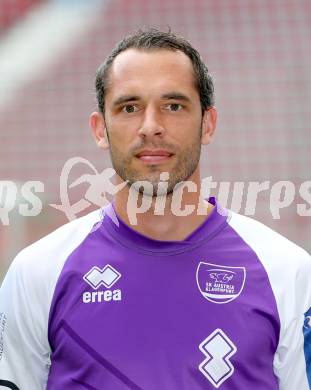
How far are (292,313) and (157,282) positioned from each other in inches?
14.5

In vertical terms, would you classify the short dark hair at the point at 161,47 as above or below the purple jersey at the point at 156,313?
above

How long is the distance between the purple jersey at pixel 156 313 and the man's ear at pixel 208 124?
24 centimetres

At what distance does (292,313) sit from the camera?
7.27 feet

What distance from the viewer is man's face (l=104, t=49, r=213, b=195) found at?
87.0 inches

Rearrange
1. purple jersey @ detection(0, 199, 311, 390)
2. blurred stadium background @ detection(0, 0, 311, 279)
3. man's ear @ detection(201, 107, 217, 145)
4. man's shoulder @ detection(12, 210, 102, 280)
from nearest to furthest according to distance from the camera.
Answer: purple jersey @ detection(0, 199, 311, 390)
man's shoulder @ detection(12, 210, 102, 280)
man's ear @ detection(201, 107, 217, 145)
blurred stadium background @ detection(0, 0, 311, 279)

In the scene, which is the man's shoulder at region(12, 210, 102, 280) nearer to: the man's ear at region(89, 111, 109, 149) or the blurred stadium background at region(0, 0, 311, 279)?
the man's ear at region(89, 111, 109, 149)

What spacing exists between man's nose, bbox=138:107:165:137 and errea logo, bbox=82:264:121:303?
394 millimetres

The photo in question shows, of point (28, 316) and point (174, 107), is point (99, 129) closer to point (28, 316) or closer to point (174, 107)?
point (174, 107)

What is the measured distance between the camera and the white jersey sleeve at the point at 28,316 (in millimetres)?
2256

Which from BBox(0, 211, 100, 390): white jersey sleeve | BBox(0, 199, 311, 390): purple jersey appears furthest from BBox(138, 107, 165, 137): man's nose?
BBox(0, 211, 100, 390): white jersey sleeve

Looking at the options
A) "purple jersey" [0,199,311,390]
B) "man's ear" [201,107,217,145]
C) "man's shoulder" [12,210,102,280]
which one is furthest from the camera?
"man's ear" [201,107,217,145]

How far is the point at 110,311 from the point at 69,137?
537cm

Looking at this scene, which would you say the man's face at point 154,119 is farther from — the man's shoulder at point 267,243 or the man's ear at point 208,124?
the man's shoulder at point 267,243

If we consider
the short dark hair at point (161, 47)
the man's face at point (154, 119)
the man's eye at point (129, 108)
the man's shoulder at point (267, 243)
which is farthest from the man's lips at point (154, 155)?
the man's shoulder at point (267, 243)
